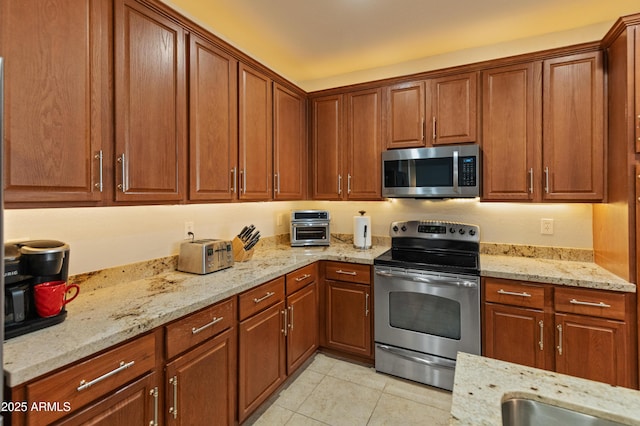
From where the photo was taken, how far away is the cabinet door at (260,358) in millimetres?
1779

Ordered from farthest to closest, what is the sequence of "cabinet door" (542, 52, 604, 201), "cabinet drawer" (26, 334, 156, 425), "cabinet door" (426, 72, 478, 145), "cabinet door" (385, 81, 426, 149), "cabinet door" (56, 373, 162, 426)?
"cabinet door" (385, 81, 426, 149) < "cabinet door" (426, 72, 478, 145) < "cabinet door" (542, 52, 604, 201) < "cabinet door" (56, 373, 162, 426) < "cabinet drawer" (26, 334, 156, 425)

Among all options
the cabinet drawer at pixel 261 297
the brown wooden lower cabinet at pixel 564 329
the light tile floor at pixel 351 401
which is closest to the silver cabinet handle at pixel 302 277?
the cabinet drawer at pixel 261 297

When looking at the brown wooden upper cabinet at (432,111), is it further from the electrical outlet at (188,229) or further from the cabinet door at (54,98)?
the cabinet door at (54,98)

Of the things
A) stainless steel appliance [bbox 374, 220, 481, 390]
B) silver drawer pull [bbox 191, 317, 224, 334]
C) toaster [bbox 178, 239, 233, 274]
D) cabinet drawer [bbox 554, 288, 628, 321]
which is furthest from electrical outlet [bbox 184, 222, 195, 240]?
cabinet drawer [bbox 554, 288, 628, 321]

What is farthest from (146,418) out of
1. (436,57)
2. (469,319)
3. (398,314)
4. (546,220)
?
(436,57)

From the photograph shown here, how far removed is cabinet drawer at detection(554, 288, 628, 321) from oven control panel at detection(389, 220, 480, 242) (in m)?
0.77

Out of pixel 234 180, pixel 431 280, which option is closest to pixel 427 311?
pixel 431 280

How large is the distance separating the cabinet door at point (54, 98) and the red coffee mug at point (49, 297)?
13.2 inches

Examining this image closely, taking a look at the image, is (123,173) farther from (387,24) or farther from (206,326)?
(387,24)

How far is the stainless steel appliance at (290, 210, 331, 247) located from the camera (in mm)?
2914

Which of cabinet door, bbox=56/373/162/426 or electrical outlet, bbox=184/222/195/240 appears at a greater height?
electrical outlet, bbox=184/222/195/240

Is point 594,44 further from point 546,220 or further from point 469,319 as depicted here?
point 469,319

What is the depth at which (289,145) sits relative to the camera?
281cm

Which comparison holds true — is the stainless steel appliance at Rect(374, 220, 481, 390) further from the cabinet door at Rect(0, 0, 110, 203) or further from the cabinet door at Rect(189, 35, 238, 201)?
the cabinet door at Rect(0, 0, 110, 203)
